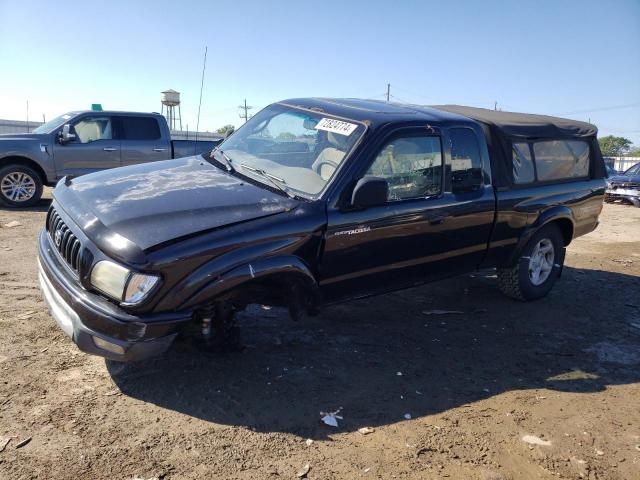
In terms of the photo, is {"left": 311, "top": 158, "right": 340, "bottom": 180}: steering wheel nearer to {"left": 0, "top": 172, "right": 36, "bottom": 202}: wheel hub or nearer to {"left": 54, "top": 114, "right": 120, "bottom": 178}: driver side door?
{"left": 54, "top": 114, "right": 120, "bottom": 178}: driver side door

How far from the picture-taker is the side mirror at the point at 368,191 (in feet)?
11.6

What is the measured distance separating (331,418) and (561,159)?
4.14m

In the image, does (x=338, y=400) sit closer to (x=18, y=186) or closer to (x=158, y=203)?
(x=158, y=203)

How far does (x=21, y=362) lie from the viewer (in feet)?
11.5

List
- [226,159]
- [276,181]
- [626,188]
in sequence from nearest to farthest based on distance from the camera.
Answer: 1. [276,181]
2. [226,159]
3. [626,188]

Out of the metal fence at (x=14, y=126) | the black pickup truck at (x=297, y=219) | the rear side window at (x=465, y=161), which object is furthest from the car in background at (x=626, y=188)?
the metal fence at (x=14, y=126)

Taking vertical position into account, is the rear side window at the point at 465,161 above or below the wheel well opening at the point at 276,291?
above

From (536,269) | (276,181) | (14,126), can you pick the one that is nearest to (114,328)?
(276,181)

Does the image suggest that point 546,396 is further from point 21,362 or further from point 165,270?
point 21,362

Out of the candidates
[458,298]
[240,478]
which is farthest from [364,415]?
[458,298]

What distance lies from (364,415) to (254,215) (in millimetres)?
1485

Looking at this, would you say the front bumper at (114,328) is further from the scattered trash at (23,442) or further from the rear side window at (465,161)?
the rear side window at (465,161)

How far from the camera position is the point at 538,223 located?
5.22 metres

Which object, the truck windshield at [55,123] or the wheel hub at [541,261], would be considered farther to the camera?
the truck windshield at [55,123]
